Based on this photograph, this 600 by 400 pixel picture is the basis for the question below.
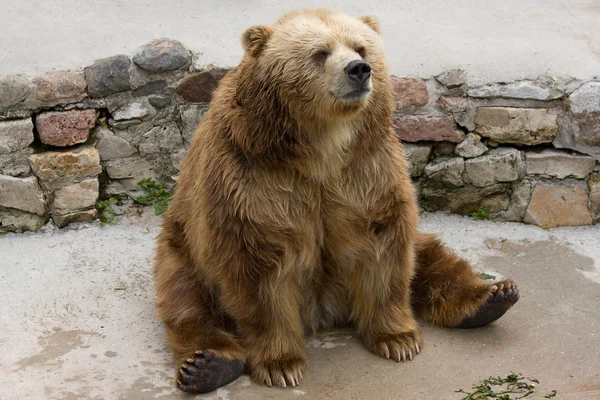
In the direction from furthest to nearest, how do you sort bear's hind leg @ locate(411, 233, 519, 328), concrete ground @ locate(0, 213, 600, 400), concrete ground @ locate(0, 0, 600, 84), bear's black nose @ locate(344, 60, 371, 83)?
concrete ground @ locate(0, 0, 600, 84) → bear's hind leg @ locate(411, 233, 519, 328) → concrete ground @ locate(0, 213, 600, 400) → bear's black nose @ locate(344, 60, 371, 83)

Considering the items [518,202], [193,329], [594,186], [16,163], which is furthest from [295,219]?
[594,186]

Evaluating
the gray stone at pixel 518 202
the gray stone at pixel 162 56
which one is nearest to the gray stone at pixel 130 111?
the gray stone at pixel 162 56

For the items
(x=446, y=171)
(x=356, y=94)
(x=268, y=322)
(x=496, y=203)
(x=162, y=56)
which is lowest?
(x=268, y=322)

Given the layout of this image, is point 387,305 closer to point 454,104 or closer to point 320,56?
point 320,56

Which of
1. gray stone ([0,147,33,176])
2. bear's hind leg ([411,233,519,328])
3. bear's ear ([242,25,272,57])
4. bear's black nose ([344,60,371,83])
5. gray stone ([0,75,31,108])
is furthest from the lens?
gray stone ([0,147,33,176])

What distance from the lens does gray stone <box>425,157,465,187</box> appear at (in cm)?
509

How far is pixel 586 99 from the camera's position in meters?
4.85

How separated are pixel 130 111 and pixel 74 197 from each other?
24.5 inches

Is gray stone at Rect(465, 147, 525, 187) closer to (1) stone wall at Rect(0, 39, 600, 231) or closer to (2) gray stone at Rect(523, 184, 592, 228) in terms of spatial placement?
(1) stone wall at Rect(0, 39, 600, 231)

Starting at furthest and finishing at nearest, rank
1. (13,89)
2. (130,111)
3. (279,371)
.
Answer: (130,111)
(13,89)
(279,371)

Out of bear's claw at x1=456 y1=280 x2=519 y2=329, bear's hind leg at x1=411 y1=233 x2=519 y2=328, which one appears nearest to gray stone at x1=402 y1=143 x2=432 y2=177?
bear's hind leg at x1=411 y1=233 x2=519 y2=328

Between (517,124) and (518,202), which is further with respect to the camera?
(518,202)

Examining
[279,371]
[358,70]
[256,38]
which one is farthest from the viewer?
[279,371]

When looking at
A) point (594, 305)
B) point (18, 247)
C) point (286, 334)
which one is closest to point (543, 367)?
point (594, 305)
